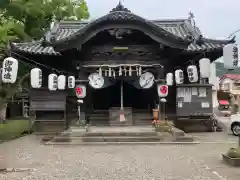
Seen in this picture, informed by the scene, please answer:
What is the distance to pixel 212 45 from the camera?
2006 cm

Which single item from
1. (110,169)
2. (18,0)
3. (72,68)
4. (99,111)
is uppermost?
(18,0)

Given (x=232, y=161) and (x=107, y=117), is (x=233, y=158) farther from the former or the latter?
(x=107, y=117)

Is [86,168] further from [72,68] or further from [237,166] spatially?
[72,68]

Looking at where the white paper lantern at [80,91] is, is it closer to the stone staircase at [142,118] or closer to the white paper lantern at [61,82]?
the white paper lantern at [61,82]

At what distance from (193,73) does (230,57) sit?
4459mm

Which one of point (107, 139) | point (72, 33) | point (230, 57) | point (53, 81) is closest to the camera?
point (230, 57)

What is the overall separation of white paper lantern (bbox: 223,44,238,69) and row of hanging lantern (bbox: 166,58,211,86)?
287cm

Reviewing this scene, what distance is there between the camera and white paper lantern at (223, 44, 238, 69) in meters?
14.0

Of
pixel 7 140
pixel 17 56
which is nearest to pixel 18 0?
pixel 17 56

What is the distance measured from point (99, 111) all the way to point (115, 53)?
3752 mm

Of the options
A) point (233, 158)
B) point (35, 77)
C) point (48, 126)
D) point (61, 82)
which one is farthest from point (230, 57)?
point (48, 126)

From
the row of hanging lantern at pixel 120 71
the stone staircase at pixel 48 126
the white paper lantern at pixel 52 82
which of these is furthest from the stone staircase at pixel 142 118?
the white paper lantern at pixel 52 82

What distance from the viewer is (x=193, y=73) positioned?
1866cm

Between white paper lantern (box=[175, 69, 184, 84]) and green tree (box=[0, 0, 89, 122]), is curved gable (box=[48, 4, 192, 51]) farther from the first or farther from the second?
green tree (box=[0, 0, 89, 122])
